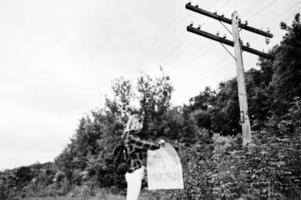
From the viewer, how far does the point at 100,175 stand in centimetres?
2270

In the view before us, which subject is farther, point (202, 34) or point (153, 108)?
point (153, 108)

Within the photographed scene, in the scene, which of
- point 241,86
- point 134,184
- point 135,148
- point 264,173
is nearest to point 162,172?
point 134,184

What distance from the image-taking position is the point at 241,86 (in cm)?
1013

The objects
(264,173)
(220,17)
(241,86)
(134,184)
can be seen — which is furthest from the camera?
(220,17)

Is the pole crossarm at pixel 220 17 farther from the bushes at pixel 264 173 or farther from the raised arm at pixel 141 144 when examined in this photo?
the raised arm at pixel 141 144

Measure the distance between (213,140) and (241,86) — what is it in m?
6.79

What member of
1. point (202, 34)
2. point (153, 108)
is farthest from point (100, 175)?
point (202, 34)

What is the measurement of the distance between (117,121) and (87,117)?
13.4 m

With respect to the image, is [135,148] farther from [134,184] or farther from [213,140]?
[213,140]

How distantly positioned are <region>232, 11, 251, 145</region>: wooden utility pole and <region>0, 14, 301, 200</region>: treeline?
48 centimetres

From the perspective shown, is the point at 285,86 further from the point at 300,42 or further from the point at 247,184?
the point at 247,184

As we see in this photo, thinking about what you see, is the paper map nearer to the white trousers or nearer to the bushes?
the white trousers

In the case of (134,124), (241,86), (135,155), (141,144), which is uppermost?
(241,86)

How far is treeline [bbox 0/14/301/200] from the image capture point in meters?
5.55
